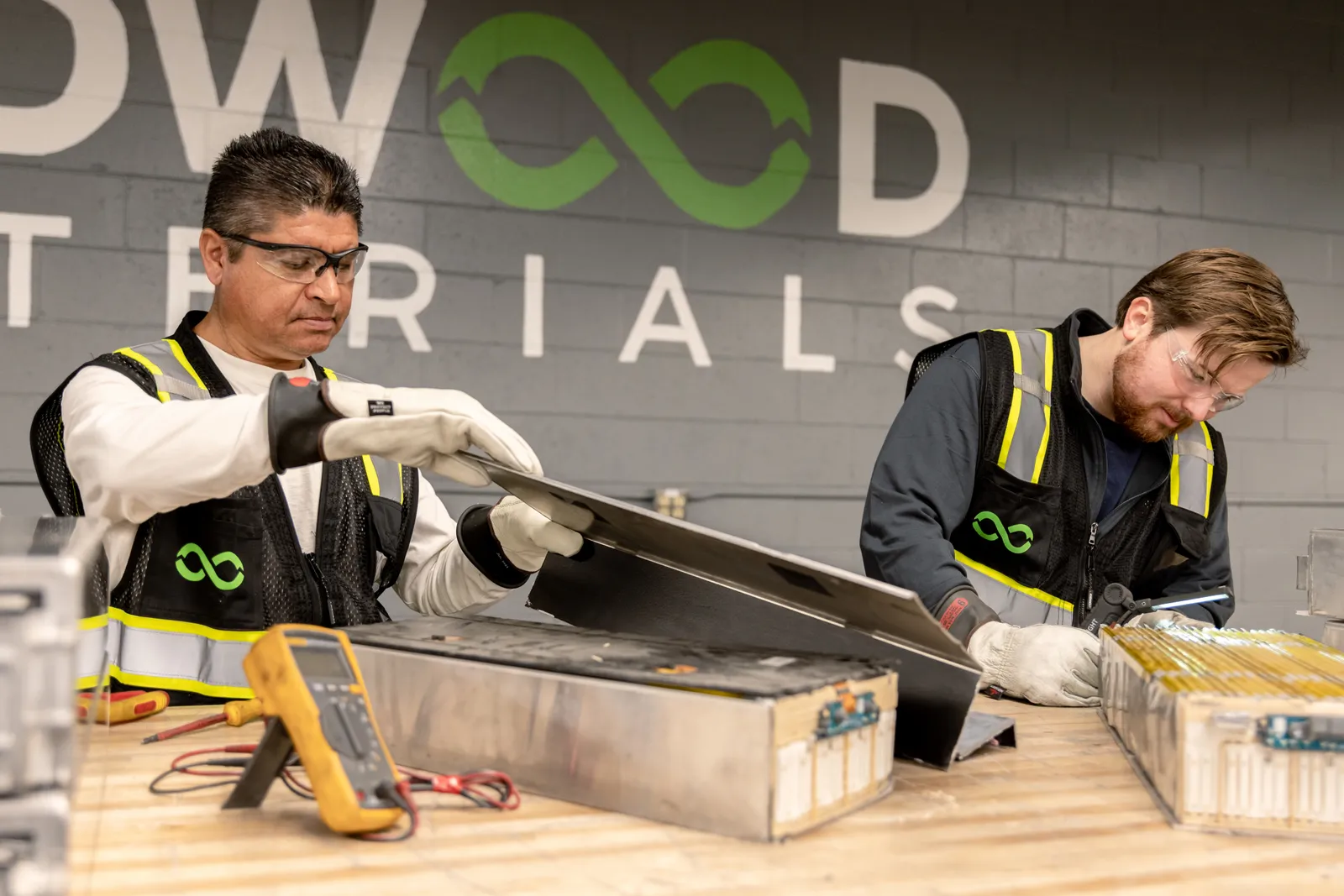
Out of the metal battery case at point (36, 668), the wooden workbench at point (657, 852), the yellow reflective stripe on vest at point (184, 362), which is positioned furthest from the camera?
the yellow reflective stripe on vest at point (184, 362)

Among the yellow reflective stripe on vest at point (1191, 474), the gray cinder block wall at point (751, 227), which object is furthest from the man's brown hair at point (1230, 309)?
the gray cinder block wall at point (751, 227)

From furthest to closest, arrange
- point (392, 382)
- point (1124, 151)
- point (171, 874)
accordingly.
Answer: point (1124, 151) → point (392, 382) → point (171, 874)

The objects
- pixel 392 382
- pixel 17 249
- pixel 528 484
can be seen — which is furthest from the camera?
pixel 392 382

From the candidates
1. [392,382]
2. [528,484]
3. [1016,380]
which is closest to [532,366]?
[392,382]

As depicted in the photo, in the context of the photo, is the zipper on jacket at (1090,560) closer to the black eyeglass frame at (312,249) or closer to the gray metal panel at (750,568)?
the gray metal panel at (750,568)

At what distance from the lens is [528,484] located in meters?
1.29

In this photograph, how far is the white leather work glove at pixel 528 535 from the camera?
1.39 m

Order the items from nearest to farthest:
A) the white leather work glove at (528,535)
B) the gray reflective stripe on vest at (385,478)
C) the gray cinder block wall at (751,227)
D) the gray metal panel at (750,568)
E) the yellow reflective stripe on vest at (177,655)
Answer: the gray metal panel at (750,568) → the white leather work glove at (528,535) → the yellow reflective stripe on vest at (177,655) → the gray reflective stripe on vest at (385,478) → the gray cinder block wall at (751,227)

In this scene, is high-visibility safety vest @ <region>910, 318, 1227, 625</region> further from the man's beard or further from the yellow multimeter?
the yellow multimeter

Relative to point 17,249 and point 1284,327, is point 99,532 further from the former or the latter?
point 17,249

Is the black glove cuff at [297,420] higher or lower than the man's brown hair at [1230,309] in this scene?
lower

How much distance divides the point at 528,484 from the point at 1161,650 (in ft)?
2.31

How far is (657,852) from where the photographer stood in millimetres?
858

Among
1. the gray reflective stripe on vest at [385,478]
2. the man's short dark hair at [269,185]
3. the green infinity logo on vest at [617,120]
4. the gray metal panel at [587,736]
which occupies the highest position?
the green infinity logo on vest at [617,120]
